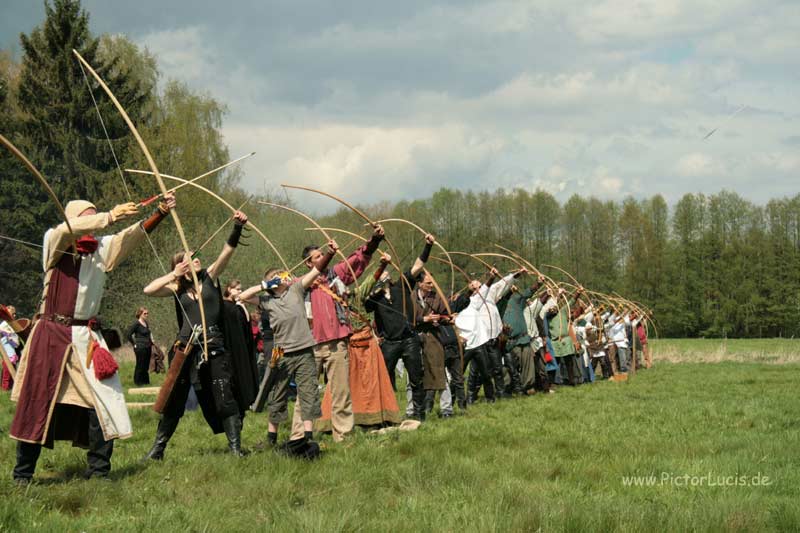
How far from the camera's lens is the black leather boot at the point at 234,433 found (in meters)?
7.29

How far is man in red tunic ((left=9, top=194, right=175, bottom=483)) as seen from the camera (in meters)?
5.84

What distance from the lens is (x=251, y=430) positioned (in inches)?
381

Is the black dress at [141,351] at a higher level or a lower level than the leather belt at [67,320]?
lower

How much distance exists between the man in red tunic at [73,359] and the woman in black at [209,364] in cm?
108

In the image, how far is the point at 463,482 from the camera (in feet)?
19.1

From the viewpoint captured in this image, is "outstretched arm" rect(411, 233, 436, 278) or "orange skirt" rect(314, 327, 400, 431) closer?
"orange skirt" rect(314, 327, 400, 431)

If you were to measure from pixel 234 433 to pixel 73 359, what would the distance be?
1.81m

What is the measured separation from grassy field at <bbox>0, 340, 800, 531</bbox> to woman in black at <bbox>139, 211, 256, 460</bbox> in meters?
0.45

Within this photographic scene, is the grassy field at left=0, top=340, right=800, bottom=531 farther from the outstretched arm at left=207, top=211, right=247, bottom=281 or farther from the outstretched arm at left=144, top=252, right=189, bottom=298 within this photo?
the outstretched arm at left=207, top=211, right=247, bottom=281

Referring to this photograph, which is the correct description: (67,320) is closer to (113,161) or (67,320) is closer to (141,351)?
(141,351)

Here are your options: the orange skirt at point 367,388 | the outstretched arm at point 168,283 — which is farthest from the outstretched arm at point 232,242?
the orange skirt at point 367,388

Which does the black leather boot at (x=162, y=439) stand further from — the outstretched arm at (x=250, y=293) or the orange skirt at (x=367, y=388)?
the orange skirt at (x=367, y=388)

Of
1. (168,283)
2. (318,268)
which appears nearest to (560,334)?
(318,268)

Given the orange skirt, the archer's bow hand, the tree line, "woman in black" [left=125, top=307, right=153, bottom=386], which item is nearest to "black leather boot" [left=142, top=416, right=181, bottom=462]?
the orange skirt
